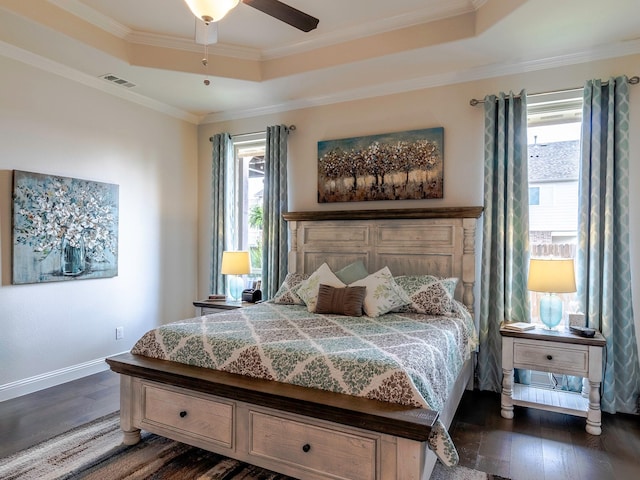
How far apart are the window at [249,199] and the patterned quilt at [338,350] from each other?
188 centimetres

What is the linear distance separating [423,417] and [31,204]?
3543 millimetres

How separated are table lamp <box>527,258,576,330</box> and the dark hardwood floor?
77cm

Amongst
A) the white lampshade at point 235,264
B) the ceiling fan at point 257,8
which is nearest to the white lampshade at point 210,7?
the ceiling fan at point 257,8

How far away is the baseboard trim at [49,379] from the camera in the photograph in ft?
10.8

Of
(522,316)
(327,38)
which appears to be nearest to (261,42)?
(327,38)

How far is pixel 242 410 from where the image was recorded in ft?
7.27

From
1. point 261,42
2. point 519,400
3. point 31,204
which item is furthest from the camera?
point 261,42

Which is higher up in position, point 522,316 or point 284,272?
point 284,272

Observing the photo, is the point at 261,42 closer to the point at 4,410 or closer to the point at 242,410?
the point at 242,410

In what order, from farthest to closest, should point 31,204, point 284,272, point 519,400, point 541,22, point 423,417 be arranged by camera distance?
point 284,272, point 31,204, point 519,400, point 541,22, point 423,417

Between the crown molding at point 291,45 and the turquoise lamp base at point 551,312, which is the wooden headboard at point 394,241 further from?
the crown molding at point 291,45

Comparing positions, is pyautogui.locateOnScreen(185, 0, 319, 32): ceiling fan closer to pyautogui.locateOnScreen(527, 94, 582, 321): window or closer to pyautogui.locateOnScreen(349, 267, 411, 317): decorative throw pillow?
pyautogui.locateOnScreen(349, 267, 411, 317): decorative throw pillow

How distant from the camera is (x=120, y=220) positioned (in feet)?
13.9

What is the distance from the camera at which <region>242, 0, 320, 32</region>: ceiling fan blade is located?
219 cm
